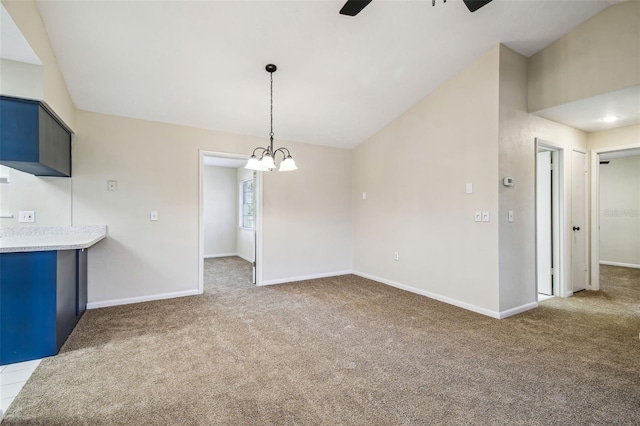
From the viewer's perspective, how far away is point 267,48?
304 cm

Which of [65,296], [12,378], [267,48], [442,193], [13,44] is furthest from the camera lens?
[442,193]

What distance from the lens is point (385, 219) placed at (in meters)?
4.97

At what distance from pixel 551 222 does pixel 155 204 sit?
5.70 meters

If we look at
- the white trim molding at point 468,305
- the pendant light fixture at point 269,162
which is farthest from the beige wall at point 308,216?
the pendant light fixture at point 269,162

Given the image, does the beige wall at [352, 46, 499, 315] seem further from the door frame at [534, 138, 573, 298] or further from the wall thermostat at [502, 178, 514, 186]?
the door frame at [534, 138, 573, 298]

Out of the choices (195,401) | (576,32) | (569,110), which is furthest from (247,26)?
(569,110)

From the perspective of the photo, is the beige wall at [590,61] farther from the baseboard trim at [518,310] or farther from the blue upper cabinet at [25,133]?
the blue upper cabinet at [25,133]

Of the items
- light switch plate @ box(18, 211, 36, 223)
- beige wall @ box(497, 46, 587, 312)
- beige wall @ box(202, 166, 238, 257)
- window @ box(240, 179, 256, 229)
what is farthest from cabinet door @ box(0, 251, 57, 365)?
beige wall @ box(202, 166, 238, 257)

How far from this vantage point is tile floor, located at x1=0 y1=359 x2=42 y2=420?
194 cm

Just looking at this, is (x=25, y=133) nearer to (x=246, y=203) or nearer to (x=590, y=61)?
(x=246, y=203)

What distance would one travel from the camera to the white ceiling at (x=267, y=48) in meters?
2.64

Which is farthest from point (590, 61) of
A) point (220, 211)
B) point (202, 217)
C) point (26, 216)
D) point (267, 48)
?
point (220, 211)

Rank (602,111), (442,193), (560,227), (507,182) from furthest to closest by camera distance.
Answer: (560,227) → (442,193) → (602,111) → (507,182)

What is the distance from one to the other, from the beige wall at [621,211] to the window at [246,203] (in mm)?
8193
